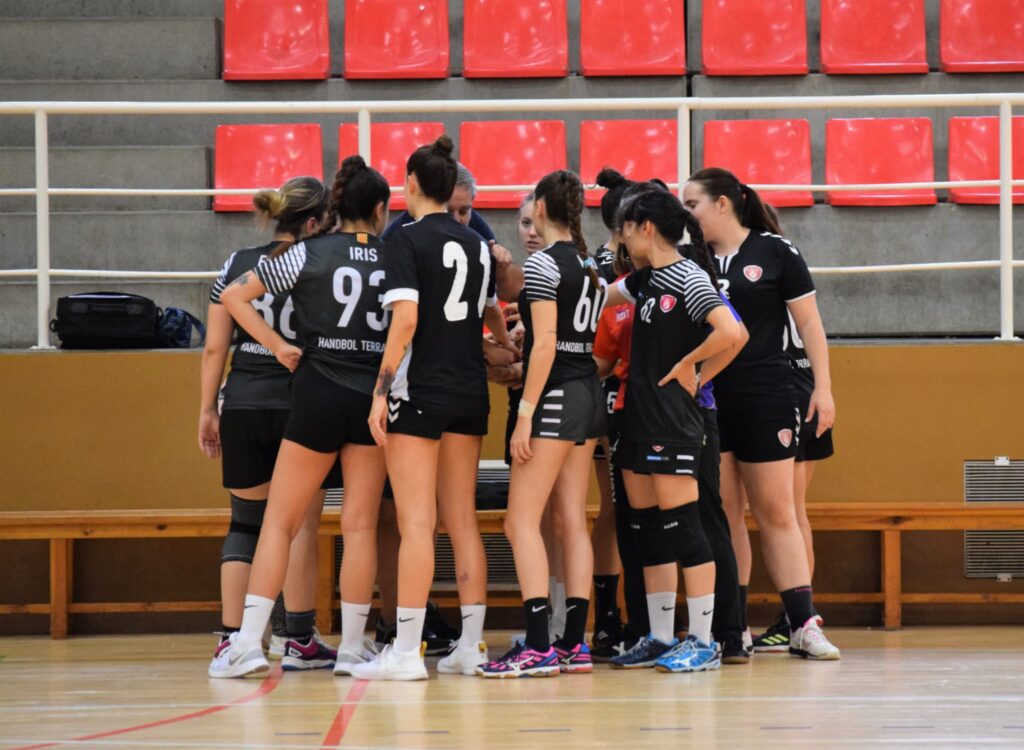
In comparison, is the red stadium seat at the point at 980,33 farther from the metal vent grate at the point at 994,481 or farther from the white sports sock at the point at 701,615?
the white sports sock at the point at 701,615

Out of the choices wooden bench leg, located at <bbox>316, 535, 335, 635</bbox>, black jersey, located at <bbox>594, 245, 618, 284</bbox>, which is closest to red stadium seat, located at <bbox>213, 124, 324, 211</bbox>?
wooden bench leg, located at <bbox>316, 535, 335, 635</bbox>

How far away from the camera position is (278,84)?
8.88 metres

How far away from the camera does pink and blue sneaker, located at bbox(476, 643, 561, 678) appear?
4.38 meters

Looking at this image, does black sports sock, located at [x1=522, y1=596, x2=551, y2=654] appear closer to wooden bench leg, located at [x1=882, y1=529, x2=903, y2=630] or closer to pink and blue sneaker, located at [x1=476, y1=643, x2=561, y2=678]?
pink and blue sneaker, located at [x1=476, y1=643, x2=561, y2=678]

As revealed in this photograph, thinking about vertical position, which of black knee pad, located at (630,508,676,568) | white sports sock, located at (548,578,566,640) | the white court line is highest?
black knee pad, located at (630,508,676,568)

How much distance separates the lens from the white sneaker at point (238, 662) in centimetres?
439

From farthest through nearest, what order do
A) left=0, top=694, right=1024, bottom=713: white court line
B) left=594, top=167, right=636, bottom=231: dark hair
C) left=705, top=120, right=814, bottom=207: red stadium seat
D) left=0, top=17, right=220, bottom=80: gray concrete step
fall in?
left=0, top=17, right=220, bottom=80: gray concrete step → left=705, top=120, right=814, bottom=207: red stadium seat → left=594, top=167, right=636, bottom=231: dark hair → left=0, top=694, right=1024, bottom=713: white court line

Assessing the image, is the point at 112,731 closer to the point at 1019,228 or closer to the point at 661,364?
the point at 661,364

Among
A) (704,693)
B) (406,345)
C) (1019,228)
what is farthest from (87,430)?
(1019,228)

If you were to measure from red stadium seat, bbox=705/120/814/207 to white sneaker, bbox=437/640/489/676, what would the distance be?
185 inches

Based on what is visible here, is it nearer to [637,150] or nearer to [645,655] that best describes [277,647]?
[645,655]

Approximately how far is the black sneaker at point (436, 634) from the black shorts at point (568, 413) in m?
1.08

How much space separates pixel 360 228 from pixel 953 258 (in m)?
4.97

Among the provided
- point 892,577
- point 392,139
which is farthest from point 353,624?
point 392,139
